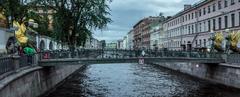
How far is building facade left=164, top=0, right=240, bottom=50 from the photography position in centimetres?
4725

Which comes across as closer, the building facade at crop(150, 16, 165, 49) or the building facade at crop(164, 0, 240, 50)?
the building facade at crop(164, 0, 240, 50)

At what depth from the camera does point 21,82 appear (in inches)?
770

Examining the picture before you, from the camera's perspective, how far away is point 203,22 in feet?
194

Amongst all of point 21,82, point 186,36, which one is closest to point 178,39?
point 186,36

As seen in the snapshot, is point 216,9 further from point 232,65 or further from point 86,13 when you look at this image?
point 232,65

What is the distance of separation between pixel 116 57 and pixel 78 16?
1371cm

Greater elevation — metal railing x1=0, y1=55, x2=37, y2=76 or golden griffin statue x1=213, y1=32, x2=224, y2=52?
golden griffin statue x1=213, y1=32, x2=224, y2=52

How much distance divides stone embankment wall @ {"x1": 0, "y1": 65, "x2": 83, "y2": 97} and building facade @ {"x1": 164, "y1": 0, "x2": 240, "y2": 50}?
16.6 m

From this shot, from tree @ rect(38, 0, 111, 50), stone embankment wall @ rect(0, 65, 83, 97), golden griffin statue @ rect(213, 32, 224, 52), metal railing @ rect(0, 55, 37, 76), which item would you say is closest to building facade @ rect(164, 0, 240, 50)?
golden griffin statue @ rect(213, 32, 224, 52)

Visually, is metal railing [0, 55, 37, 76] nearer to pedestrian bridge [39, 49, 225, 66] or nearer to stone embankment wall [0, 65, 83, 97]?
stone embankment wall [0, 65, 83, 97]

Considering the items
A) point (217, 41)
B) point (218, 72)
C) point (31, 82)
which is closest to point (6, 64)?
point (31, 82)

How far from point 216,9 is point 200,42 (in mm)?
9764

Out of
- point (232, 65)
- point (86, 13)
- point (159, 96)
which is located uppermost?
point (86, 13)

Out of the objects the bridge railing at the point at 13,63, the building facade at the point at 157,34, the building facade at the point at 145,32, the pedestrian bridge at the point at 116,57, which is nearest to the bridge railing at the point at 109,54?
the pedestrian bridge at the point at 116,57
